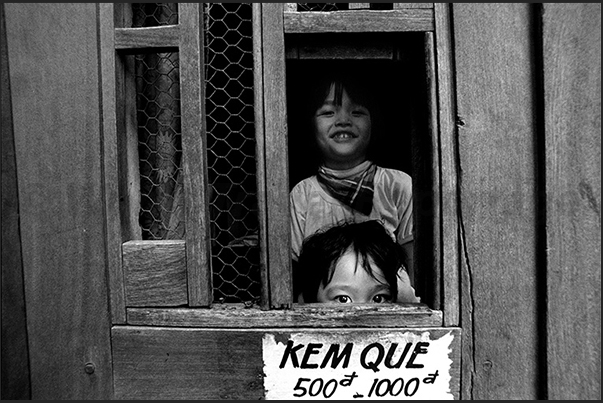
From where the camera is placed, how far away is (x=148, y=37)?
1.10 m

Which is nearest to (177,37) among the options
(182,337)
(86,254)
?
(86,254)

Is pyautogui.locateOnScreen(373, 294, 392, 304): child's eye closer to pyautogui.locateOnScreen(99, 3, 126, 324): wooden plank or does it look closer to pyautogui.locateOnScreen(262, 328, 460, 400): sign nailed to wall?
pyautogui.locateOnScreen(262, 328, 460, 400): sign nailed to wall

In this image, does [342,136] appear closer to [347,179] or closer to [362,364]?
[347,179]

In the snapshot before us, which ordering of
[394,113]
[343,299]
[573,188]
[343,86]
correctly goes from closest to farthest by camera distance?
1. [573,188]
2. [343,299]
3. [343,86]
4. [394,113]

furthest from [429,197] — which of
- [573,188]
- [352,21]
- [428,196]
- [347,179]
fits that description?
[347,179]

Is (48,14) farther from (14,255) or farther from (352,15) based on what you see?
(352,15)

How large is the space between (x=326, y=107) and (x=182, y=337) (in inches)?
30.2

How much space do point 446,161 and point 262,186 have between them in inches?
14.8

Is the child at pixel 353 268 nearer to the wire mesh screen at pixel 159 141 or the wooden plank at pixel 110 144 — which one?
the wire mesh screen at pixel 159 141

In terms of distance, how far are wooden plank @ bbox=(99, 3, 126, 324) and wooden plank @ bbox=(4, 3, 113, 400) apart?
14 mm

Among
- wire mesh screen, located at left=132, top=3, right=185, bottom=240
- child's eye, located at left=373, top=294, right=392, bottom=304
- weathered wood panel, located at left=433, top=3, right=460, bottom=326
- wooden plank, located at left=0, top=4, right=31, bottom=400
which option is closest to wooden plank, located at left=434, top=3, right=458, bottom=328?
weathered wood panel, located at left=433, top=3, right=460, bottom=326

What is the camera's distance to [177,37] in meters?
1.09

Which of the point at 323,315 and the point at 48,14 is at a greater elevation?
the point at 48,14

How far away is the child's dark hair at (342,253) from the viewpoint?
133 cm
